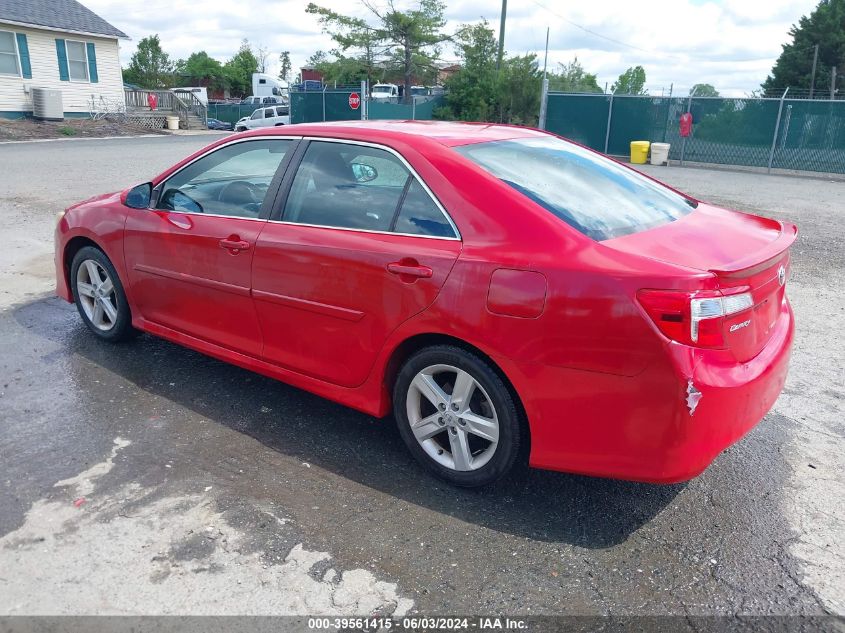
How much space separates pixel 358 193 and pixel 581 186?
111 centimetres

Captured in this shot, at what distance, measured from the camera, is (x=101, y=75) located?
1292 inches

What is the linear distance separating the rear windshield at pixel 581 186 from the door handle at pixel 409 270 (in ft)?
1.78

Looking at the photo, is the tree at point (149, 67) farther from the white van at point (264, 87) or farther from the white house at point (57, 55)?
the white house at point (57, 55)

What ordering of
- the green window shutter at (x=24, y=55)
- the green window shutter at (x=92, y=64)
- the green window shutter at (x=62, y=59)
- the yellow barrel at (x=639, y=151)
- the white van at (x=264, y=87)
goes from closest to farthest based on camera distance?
the yellow barrel at (x=639, y=151)
the green window shutter at (x=24, y=55)
the green window shutter at (x=62, y=59)
the green window shutter at (x=92, y=64)
the white van at (x=264, y=87)

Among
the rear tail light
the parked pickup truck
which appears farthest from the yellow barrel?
the rear tail light

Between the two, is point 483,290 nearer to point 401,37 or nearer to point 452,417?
point 452,417

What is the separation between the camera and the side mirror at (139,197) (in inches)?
177

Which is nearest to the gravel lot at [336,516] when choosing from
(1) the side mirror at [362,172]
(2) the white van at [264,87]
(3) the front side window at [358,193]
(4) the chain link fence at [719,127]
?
(3) the front side window at [358,193]

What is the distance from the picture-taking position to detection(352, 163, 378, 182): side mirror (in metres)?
3.59

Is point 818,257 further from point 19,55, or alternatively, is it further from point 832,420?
point 19,55

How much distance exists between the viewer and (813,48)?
1565 inches

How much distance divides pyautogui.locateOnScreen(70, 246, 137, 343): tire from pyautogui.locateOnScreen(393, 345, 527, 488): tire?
2.45 m

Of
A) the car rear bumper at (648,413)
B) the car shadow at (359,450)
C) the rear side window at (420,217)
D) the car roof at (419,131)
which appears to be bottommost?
the car shadow at (359,450)

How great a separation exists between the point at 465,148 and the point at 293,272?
3.50ft
